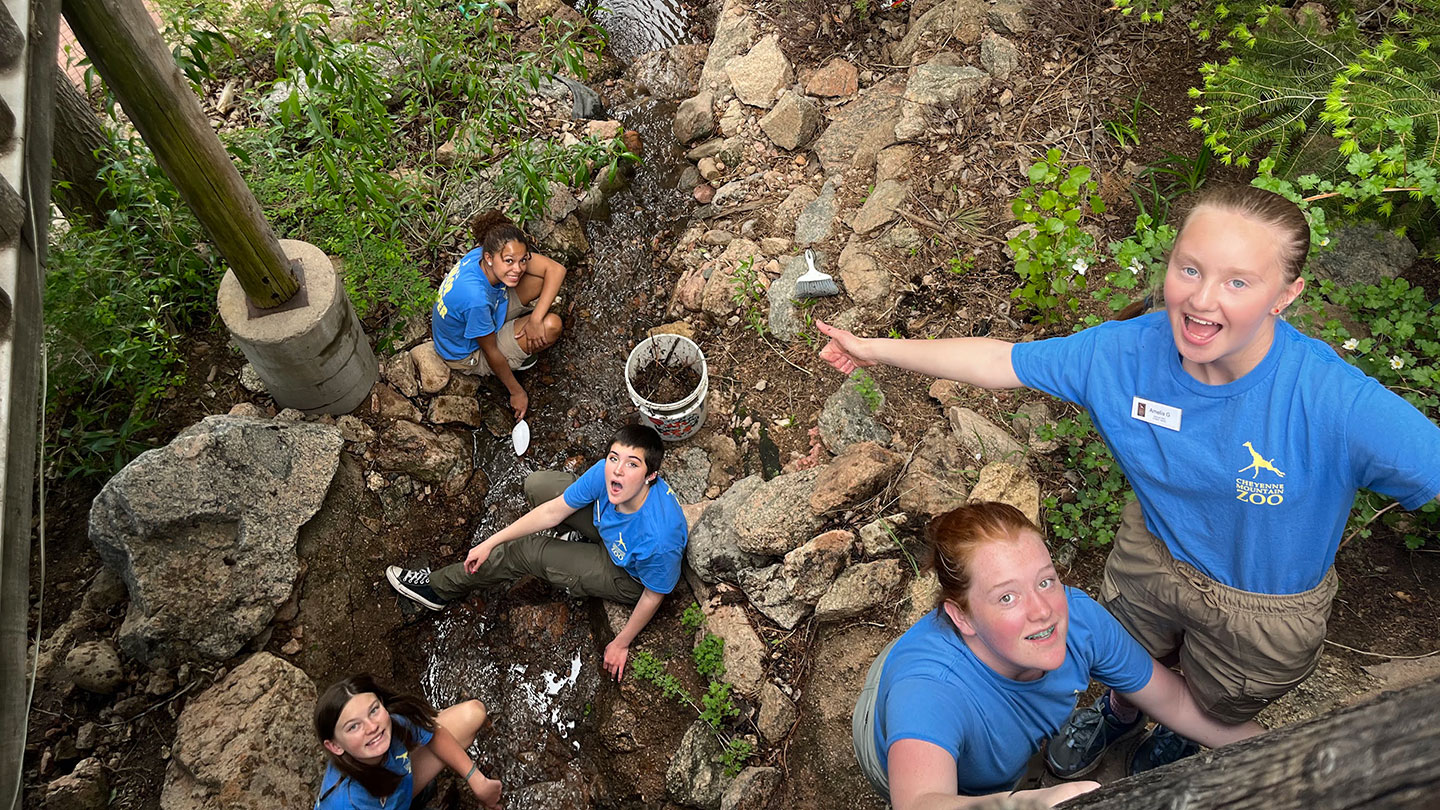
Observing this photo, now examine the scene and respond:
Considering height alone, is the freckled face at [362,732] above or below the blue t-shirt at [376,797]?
above

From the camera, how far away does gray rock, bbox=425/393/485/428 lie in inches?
172

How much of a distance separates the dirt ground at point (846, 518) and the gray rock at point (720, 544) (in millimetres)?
248

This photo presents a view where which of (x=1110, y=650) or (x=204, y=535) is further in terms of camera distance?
(x=204, y=535)

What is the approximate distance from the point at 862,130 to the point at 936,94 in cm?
46

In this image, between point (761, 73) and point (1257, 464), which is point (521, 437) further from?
point (1257, 464)

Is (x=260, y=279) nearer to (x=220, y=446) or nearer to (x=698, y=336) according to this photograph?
(x=220, y=446)

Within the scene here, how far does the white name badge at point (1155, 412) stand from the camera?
6.52 feet

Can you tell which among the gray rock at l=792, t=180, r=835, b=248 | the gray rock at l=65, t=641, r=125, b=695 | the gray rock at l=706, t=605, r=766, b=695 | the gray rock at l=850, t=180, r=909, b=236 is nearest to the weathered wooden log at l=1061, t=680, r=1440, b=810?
the gray rock at l=706, t=605, r=766, b=695

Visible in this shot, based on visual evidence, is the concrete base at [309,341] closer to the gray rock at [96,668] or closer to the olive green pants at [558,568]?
the olive green pants at [558,568]

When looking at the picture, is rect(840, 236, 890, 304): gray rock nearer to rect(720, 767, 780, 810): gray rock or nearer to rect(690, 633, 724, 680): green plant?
rect(690, 633, 724, 680): green plant

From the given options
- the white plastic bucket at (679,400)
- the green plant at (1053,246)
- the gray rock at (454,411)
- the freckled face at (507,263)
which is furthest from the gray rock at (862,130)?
the gray rock at (454,411)

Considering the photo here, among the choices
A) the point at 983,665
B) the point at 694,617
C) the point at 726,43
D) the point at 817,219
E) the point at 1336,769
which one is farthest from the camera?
the point at 726,43

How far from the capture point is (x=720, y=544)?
351 centimetres

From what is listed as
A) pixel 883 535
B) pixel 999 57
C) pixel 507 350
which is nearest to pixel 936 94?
pixel 999 57
